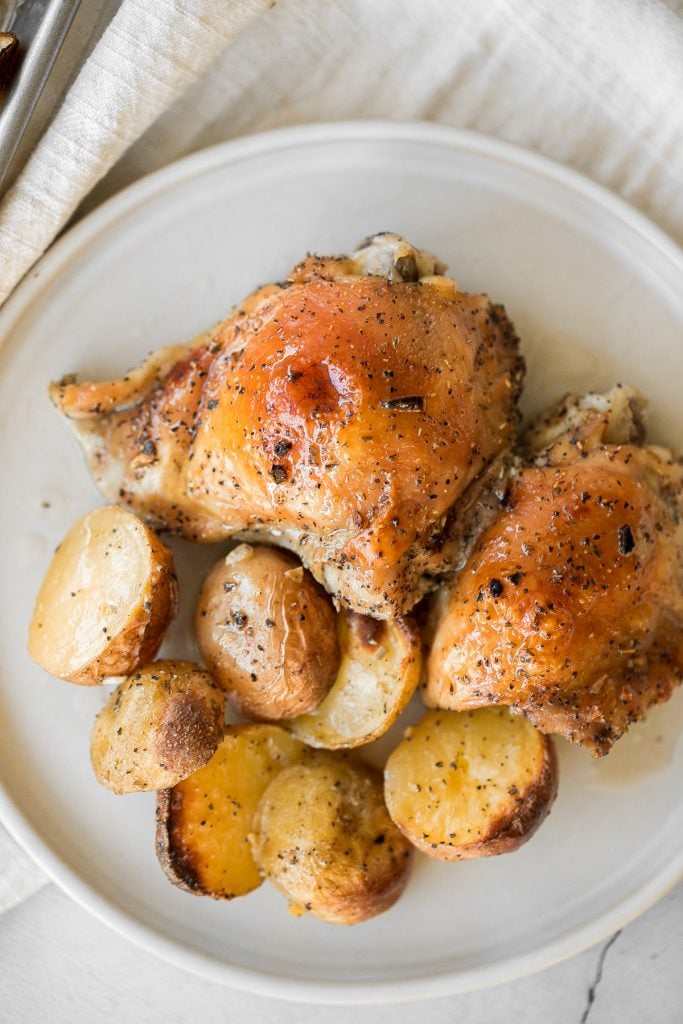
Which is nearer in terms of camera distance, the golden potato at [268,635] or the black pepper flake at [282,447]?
the black pepper flake at [282,447]

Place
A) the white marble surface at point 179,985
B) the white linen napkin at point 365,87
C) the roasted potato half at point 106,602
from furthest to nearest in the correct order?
the white marble surface at point 179,985, the white linen napkin at point 365,87, the roasted potato half at point 106,602

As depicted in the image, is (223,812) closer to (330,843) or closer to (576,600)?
(330,843)

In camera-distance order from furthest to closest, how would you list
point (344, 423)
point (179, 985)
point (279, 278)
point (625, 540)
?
point (179, 985) → point (279, 278) → point (625, 540) → point (344, 423)

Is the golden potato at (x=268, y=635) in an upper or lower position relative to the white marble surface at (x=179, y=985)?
upper

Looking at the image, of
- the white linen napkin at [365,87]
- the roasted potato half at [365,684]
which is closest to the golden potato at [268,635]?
the roasted potato half at [365,684]

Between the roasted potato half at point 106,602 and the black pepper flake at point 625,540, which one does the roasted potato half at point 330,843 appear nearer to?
the roasted potato half at point 106,602

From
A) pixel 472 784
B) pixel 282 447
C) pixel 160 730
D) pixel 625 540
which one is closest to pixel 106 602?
pixel 160 730

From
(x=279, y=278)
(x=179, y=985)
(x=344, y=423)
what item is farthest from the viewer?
(x=179, y=985)

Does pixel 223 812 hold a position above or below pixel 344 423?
below
